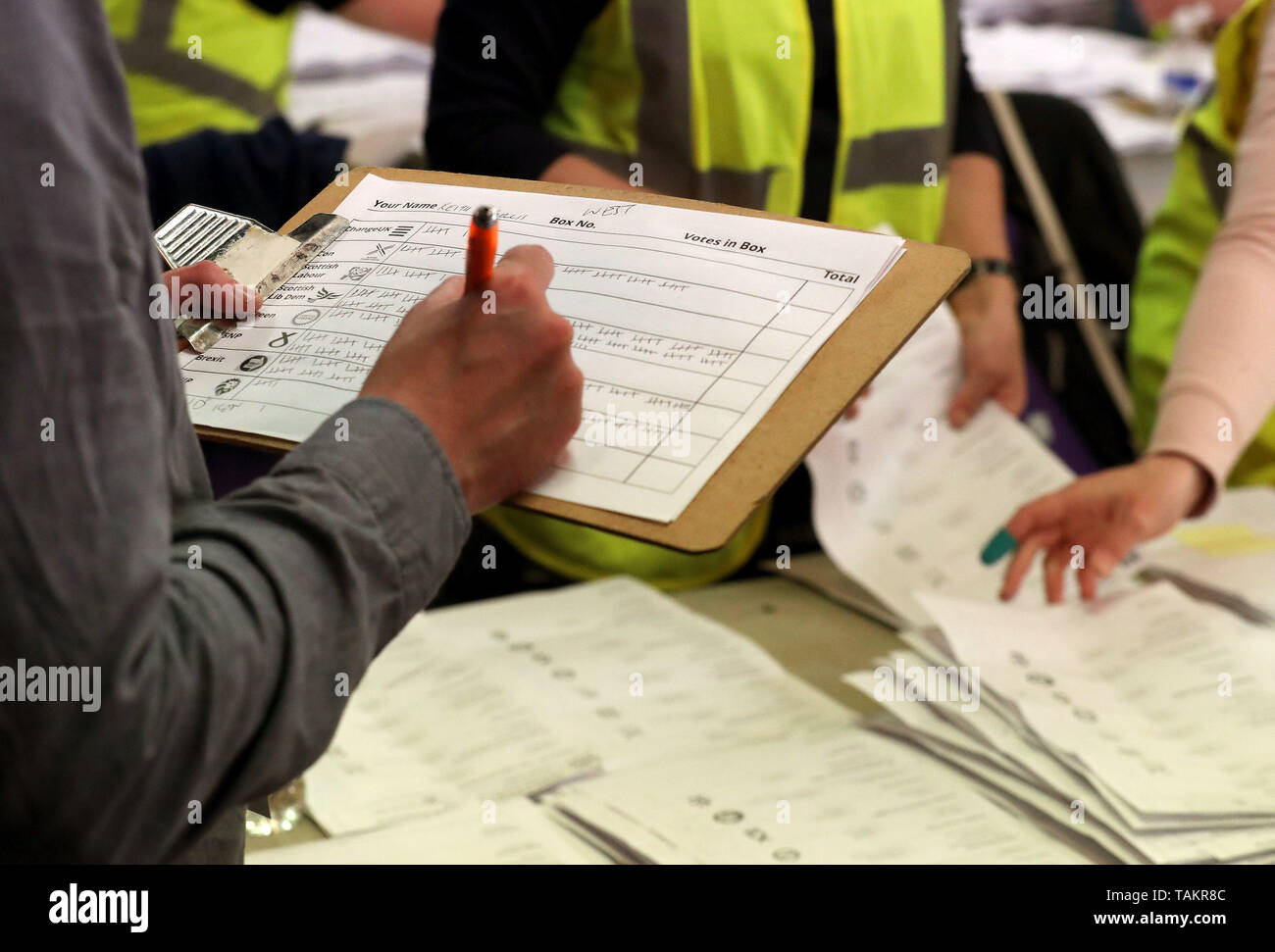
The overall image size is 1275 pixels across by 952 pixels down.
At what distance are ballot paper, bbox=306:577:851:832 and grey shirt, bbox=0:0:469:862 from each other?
1.53 feet

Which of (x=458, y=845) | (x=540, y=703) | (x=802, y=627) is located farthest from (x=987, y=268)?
(x=458, y=845)

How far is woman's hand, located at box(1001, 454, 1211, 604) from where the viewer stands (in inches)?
44.6

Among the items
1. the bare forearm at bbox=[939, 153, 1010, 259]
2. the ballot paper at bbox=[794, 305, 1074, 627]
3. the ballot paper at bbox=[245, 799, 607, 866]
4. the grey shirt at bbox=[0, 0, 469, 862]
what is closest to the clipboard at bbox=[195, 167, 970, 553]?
the grey shirt at bbox=[0, 0, 469, 862]

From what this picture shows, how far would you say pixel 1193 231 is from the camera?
1.51 metres

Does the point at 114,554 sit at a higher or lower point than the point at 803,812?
higher

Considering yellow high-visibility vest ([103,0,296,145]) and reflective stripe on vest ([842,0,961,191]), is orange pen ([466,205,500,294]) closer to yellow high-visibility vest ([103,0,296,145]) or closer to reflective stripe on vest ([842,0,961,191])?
reflective stripe on vest ([842,0,961,191])

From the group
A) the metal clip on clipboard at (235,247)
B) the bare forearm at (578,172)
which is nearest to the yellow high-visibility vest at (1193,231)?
the bare forearm at (578,172)

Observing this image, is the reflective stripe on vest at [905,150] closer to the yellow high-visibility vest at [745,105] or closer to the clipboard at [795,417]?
the yellow high-visibility vest at [745,105]

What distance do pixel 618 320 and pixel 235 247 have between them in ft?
0.72

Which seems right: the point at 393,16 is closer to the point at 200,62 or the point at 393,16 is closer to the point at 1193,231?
the point at 200,62

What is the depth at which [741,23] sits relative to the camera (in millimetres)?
1152
